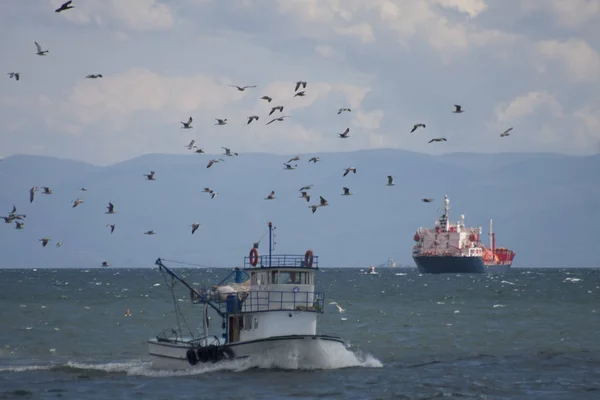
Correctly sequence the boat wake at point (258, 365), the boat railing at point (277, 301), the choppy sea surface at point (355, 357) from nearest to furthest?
the choppy sea surface at point (355, 357)
the boat wake at point (258, 365)
the boat railing at point (277, 301)

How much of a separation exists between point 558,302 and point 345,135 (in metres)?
57.9

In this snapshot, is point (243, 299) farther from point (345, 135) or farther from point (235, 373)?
point (345, 135)

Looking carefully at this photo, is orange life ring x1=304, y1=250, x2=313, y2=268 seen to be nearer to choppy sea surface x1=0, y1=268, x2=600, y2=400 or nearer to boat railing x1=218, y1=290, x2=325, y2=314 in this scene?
boat railing x1=218, y1=290, x2=325, y2=314

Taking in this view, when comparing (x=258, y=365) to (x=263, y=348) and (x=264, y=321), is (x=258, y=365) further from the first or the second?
(x=264, y=321)

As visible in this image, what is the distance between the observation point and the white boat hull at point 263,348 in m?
47.1

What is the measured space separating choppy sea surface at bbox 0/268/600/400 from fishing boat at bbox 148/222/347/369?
561mm

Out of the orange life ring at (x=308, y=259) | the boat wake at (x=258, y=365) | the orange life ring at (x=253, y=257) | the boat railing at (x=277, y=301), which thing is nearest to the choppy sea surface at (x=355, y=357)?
the boat wake at (x=258, y=365)

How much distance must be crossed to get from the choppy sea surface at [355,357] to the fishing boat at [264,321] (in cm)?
56

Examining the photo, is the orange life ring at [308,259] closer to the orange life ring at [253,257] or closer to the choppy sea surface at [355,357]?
the orange life ring at [253,257]

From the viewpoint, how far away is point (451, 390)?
44625 millimetres

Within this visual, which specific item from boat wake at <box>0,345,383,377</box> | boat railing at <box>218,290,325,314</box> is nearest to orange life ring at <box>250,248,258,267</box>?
boat railing at <box>218,290,325,314</box>

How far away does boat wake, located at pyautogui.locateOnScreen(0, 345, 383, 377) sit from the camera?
47.2 meters

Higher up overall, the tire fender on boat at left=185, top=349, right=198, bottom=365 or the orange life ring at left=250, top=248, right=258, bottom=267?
the orange life ring at left=250, top=248, right=258, bottom=267

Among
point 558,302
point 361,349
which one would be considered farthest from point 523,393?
point 558,302
